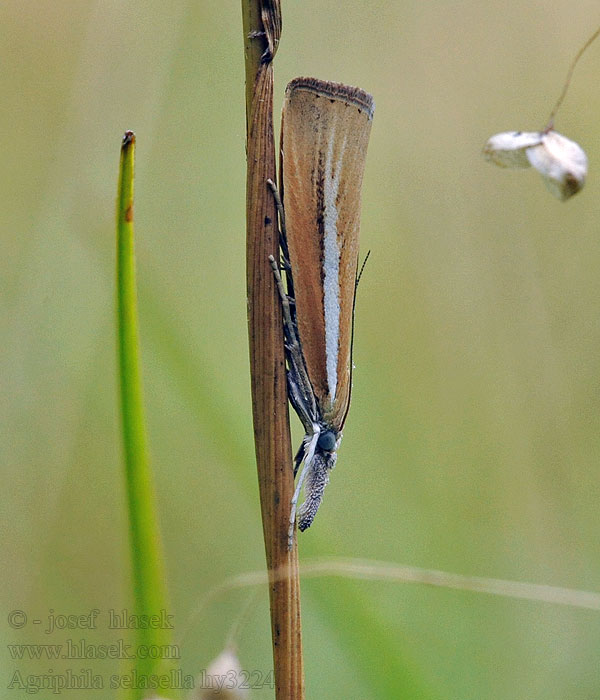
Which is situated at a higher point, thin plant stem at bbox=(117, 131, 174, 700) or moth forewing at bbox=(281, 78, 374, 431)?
moth forewing at bbox=(281, 78, 374, 431)

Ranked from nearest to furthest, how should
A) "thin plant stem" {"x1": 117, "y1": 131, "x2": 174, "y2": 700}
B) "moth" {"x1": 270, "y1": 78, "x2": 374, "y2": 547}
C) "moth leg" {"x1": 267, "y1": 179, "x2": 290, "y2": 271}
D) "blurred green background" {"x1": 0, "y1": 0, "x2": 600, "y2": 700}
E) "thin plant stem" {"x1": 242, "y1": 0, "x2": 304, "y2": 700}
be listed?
1. "thin plant stem" {"x1": 117, "y1": 131, "x2": 174, "y2": 700}
2. "thin plant stem" {"x1": 242, "y1": 0, "x2": 304, "y2": 700}
3. "moth leg" {"x1": 267, "y1": 179, "x2": 290, "y2": 271}
4. "moth" {"x1": 270, "y1": 78, "x2": 374, "y2": 547}
5. "blurred green background" {"x1": 0, "y1": 0, "x2": 600, "y2": 700}

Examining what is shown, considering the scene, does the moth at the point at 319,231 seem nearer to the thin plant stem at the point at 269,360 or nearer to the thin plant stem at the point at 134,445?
the thin plant stem at the point at 269,360

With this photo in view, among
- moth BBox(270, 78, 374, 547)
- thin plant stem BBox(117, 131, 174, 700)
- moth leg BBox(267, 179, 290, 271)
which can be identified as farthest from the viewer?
moth BBox(270, 78, 374, 547)

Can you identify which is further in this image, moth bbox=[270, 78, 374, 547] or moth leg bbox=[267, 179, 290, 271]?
moth bbox=[270, 78, 374, 547]

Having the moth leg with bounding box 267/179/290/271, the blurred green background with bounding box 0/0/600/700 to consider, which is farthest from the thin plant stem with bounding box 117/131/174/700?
the blurred green background with bounding box 0/0/600/700

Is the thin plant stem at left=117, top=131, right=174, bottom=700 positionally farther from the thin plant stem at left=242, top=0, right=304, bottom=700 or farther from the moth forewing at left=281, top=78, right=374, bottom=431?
the moth forewing at left=281, top=78, right=374, bottom=431

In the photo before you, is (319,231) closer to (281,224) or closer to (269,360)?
→ (281,224)
